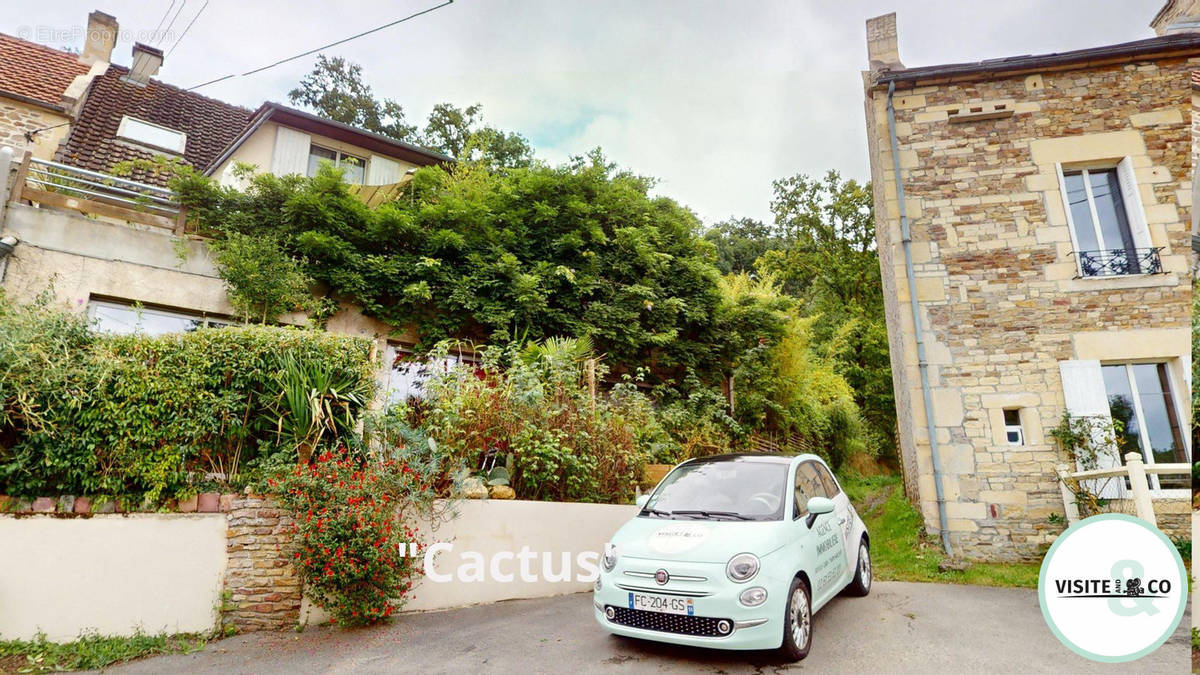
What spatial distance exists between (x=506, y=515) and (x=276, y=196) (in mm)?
6428

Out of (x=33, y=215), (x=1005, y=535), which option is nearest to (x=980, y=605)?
(x=1005, y=535)

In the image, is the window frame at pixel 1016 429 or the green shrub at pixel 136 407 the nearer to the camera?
the green shrub at pixel 136 407

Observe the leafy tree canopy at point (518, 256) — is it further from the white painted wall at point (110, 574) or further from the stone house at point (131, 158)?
the white painted wall at point (110, 574)

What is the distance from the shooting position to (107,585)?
4953 millimetres

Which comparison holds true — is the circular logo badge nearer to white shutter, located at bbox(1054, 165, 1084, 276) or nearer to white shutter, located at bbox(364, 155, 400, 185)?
white shutter, located at bbox(1054, 165, 1084, 276)

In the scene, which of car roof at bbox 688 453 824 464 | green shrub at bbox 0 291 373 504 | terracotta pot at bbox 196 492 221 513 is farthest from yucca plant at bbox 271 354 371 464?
car roof at bbox 688 453 824 464

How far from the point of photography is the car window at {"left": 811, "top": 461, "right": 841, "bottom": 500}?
572cm

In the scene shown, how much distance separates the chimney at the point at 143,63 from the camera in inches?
535

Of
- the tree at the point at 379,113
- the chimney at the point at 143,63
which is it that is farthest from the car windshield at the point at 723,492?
the tree at the point at 379,113

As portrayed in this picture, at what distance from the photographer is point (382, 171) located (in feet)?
41.5

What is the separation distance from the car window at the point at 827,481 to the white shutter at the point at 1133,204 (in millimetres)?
6453

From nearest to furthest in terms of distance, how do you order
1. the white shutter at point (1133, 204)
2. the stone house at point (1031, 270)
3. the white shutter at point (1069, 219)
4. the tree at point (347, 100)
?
the stone house at point (1031, 270), the white shutter at point (1133, 204), the white shutter at point (1069, 219), the tree at point (347, 100)

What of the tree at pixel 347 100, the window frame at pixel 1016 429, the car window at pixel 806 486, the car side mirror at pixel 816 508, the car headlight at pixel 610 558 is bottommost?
the car headlight at pixel 610 558

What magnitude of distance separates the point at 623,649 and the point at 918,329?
6977mm
